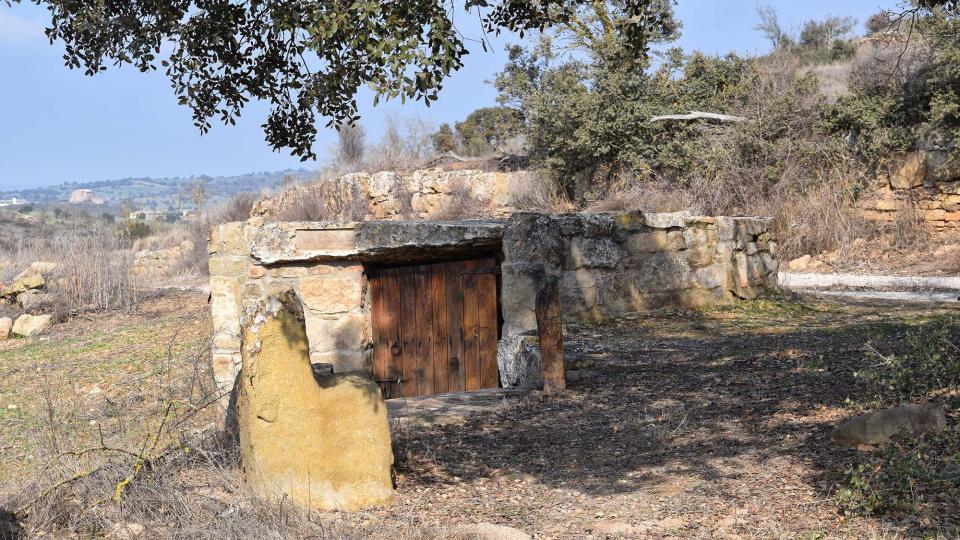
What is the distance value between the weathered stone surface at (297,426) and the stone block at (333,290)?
358 centimetres

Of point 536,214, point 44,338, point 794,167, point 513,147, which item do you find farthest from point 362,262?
point 513,147

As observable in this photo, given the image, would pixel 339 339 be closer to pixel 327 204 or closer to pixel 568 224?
pixel 568 224

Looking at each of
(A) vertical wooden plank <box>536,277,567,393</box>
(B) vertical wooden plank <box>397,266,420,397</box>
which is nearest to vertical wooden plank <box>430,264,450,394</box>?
(B) vertical wooden plank <box>397,266,420,397</box>

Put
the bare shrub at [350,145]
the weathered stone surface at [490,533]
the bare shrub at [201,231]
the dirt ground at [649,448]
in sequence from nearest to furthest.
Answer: the weathered stone surface at [490,533] → the dirt ground at [649,448] → the bare shrub at [201,231] → the bare shrub at [350,145]

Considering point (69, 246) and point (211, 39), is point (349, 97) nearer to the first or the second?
point (211, 39)

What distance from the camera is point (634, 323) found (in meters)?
9.02

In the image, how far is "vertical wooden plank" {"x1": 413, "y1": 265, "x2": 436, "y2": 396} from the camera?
8.48 metres

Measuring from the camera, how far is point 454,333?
853 cm

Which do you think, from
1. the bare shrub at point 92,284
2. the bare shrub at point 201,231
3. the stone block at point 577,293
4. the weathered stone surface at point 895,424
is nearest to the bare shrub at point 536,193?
the bare shrub at point 201,231

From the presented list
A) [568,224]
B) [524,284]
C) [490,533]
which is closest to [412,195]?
[568,224]

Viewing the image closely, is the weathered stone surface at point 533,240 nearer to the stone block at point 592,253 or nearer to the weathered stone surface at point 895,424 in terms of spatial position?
the stone block at point 592,253

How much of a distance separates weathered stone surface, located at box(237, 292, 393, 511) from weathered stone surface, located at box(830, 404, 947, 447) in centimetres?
234

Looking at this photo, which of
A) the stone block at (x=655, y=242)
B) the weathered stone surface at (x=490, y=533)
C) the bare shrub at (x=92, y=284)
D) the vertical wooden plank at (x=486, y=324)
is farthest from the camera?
the bare shrub at (x=92, y=284)

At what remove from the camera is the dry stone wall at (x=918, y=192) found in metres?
14.8
